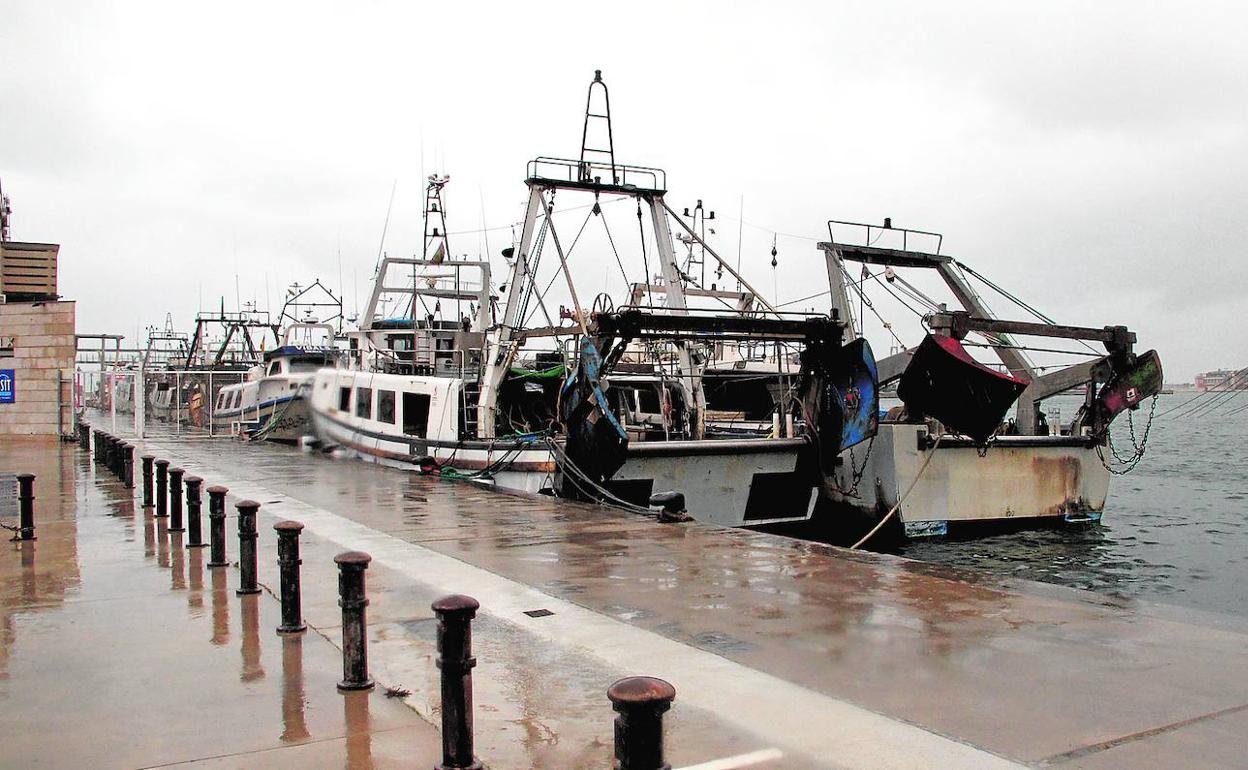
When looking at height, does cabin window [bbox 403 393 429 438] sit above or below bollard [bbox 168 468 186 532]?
above

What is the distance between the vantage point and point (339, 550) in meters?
10.1

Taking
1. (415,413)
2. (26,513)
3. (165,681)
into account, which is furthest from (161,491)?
(415,413)

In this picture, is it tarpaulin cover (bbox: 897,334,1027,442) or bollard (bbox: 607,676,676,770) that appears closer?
bollard (bbox: 607,676,676,770)

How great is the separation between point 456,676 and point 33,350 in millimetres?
25716

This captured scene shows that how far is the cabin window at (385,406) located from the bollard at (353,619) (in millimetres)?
17510

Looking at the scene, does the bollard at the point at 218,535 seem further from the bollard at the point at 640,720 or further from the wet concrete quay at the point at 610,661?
the bollard at the point at 640,720

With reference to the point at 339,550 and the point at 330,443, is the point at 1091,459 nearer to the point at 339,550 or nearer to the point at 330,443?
the point at 339,550

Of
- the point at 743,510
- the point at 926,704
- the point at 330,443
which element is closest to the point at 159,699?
the point at 926,704

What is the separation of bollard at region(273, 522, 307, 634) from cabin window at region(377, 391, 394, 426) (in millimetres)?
16170

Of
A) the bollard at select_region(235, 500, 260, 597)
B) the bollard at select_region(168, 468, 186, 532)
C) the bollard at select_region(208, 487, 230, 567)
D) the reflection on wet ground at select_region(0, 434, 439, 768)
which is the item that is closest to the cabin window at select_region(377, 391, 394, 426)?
the bollard at select_region(168, 468, 186, 532)

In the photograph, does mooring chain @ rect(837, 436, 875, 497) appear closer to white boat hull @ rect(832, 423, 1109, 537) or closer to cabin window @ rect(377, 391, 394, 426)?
white boat hull @ rect(832, 423, 1109, 537)

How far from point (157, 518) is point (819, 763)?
10423 millimetres

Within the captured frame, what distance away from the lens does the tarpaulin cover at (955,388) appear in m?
14.9

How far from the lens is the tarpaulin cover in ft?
48.8
